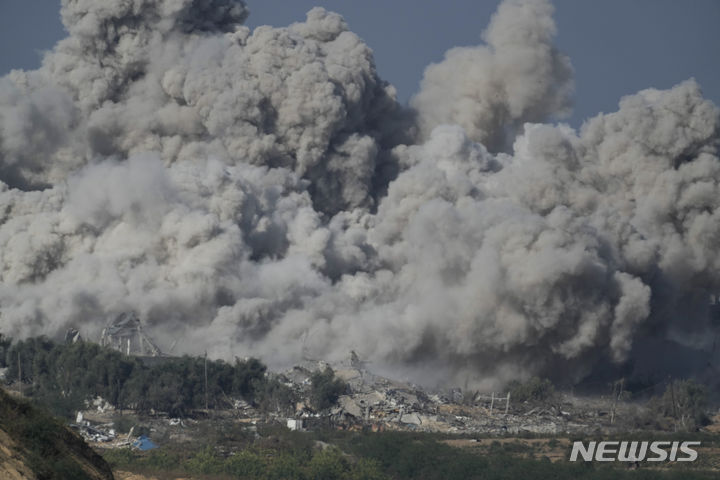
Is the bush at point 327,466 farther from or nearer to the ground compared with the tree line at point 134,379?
nearer to the ground

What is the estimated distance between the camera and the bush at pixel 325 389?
151 feet

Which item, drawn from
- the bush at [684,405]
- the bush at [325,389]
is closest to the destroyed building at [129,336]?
the bush at [325,389]

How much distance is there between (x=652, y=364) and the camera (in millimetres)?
54281

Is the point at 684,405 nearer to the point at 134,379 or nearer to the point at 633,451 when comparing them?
the point at 633,451

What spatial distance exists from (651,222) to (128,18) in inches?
801

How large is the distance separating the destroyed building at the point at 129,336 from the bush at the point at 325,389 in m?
5.86

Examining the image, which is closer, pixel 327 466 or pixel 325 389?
pixel 327 466

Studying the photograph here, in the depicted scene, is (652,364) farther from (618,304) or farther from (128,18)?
(128,18)

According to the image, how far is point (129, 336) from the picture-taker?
50.3 metres

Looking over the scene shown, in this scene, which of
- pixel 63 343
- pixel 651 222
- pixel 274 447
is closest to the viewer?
pixel 274 447

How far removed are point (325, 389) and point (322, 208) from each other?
1181 cm

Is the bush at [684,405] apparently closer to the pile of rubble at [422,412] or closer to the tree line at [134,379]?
the pile of rubble at [422,412]

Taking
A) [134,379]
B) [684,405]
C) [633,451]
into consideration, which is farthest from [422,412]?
[633,451]

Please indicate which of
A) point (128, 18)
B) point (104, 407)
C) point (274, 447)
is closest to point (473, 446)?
point (274, 447)
